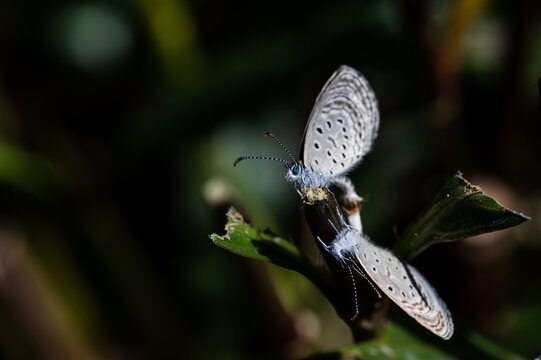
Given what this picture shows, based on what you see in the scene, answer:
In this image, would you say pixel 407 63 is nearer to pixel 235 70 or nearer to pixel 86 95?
pixel 235 70

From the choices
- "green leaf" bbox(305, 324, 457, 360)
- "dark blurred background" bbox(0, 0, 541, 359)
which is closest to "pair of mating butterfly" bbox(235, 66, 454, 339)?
"green leaf" bbox(305, 324, 457, 360)

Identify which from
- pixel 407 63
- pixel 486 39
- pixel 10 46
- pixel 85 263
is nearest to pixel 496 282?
pixel 407 63

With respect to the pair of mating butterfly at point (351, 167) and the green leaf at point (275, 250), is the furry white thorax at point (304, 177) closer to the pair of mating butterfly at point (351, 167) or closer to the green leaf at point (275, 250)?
the pair of mating butterfly at point (351, 167)

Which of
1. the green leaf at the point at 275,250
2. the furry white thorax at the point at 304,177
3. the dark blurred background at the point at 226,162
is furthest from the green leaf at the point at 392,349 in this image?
the dark blurred background at the point at 226,162

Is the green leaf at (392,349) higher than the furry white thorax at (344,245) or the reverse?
the reverse

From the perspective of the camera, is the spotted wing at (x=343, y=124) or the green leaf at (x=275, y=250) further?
the spotted wing at (x=343, y=124)

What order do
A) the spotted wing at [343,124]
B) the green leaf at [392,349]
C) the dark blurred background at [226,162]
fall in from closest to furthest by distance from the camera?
the green leaf at [392,349], the spotted wing at [343,124], the dark blurred background at [226,162]

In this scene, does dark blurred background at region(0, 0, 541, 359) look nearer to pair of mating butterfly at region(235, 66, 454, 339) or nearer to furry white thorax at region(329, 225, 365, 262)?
pair of mating butterfly at region(235, 66, 454, 339)
